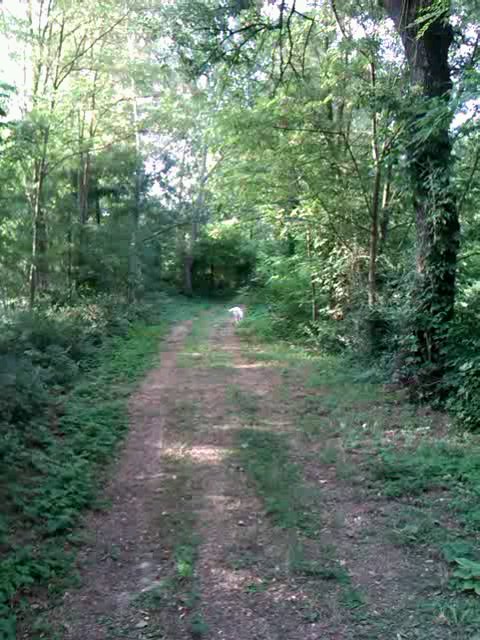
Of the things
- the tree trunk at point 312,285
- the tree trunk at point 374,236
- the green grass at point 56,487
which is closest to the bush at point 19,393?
the green grass at point 56,487

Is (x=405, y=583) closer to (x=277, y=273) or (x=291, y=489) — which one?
(x=291, y=489)

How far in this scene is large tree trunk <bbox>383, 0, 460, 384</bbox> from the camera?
795 centimetres

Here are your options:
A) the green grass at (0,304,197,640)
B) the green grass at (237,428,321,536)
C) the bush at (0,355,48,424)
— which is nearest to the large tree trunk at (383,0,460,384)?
the green grass at (237,428,321,536)

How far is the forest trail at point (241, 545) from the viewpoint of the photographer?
3465 millimetres

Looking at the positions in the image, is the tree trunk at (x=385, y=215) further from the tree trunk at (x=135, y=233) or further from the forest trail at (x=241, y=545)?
the tree trunk at (x=135, y=233)

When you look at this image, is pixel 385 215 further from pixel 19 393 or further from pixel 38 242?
pixel 38 242

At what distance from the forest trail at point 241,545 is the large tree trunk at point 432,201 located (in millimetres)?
2329

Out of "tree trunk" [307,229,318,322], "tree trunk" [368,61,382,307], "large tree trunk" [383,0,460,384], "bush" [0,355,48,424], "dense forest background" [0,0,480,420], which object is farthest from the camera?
"tree trunk" [307,229,318,322]

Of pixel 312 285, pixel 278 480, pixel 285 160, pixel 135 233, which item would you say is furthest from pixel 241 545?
pixel 135 233

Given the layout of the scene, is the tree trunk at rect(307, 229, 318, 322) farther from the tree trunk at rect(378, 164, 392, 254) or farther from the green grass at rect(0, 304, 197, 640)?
the green grass at rect(0, 304, 197, 640)

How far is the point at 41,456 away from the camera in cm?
583

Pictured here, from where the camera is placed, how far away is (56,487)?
17.4 feet

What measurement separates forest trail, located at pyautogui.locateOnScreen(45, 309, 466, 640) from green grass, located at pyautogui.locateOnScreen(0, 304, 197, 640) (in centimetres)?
21

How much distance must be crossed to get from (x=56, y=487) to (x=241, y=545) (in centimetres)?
213
